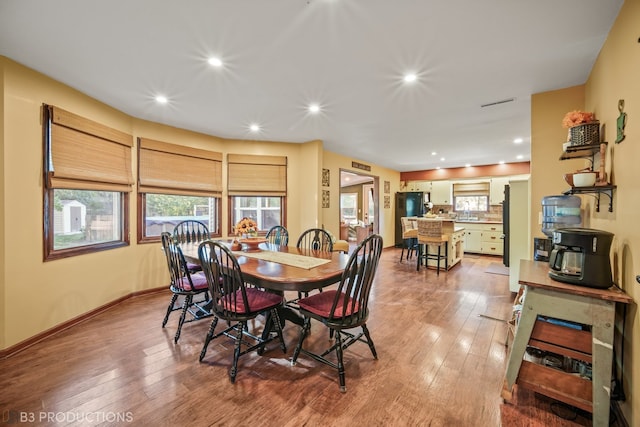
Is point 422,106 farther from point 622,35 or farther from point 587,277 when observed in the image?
point 587,277

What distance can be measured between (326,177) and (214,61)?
3.29 m

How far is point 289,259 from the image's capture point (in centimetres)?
237

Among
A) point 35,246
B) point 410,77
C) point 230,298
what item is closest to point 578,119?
point 410,77

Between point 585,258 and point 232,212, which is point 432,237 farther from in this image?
point 232,212

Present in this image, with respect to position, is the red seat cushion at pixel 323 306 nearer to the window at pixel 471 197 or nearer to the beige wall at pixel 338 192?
the beige wall at pixel 338 192

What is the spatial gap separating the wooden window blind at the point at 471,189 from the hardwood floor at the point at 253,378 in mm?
5158

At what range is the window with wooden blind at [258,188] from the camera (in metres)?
4.52

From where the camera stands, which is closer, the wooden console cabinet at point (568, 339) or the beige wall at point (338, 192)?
the wooden console cabinet at point (568, 339)

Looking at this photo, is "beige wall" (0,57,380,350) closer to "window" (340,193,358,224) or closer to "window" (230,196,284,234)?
"window" (230,196,284,234)

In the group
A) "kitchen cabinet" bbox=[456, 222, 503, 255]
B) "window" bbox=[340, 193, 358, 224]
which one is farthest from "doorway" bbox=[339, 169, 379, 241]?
"kitchen cabinet" bbox=[456, 222, 503, 255]

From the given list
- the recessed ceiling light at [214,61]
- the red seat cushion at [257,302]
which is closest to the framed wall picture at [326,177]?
the recessed ceiling light at [214,61]

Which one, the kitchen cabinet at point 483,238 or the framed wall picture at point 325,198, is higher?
the framed wall picture at point 325,198

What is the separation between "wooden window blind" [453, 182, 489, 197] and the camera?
23.3 feet

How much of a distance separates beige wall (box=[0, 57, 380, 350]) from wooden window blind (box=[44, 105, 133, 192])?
10 centimetres
